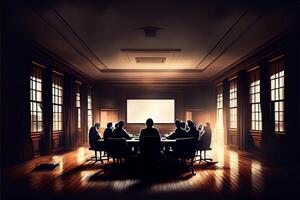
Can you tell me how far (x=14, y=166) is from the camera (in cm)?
670

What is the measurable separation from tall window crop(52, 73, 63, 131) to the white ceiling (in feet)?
2.71

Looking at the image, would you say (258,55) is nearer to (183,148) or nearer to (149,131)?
(183,148)

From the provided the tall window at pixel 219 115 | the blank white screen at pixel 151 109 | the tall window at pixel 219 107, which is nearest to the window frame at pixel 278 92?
the tall window at pixel 219 115

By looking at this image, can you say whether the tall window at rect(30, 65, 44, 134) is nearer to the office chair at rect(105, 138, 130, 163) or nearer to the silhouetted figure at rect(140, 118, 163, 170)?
the office chair at rect(105, 138, 130, 163)

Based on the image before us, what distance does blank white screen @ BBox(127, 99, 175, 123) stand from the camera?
593 inches

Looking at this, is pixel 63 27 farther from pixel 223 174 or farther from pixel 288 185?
pixel 288 185

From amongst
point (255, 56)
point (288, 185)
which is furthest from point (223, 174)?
point (255, 56)

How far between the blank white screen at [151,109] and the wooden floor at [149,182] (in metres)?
7.92

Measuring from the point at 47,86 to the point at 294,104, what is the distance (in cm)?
659

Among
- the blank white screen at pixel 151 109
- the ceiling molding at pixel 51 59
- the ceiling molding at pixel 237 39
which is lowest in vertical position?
the blank white screen at pixel 151 109

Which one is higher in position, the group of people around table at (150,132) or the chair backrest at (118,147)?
the group of people around table at (150,132)

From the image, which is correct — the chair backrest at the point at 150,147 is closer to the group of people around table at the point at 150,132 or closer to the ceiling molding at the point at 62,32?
the group of people around table at the point at 150,132

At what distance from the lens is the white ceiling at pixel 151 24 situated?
5.11m

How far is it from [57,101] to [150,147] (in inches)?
219
